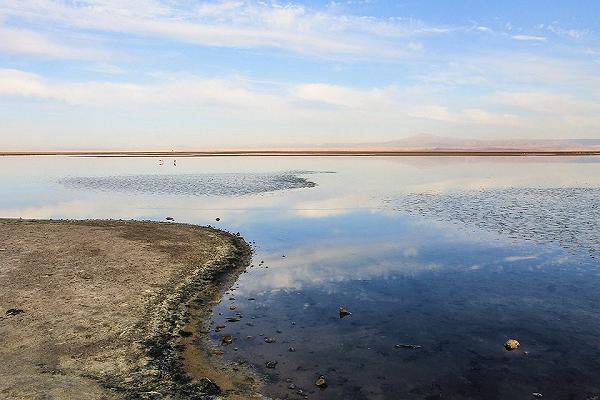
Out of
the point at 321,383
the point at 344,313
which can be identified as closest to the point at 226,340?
the point at 321,383

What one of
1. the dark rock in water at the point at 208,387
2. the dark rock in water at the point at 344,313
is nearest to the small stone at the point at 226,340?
the dark rock in water at the point at 208,387

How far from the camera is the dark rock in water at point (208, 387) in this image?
38.5 ft

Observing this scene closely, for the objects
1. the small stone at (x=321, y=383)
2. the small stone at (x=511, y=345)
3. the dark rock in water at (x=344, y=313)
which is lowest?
the small stone at (x=321, y=383)

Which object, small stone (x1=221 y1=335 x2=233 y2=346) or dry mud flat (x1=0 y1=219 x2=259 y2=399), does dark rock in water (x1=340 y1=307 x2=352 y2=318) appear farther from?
dry mud flat (x1=0 y1=219 x2=259 y2=399)

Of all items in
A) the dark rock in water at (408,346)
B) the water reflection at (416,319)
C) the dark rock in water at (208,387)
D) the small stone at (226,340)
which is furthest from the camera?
the small stone at (226,340)

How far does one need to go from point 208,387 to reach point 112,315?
251 inches

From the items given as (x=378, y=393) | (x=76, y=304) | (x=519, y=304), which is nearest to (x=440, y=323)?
(x=519, y=304)

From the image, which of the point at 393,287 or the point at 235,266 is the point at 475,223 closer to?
the point at 393,287

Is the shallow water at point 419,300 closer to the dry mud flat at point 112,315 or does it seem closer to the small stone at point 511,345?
the small stone at point 511,345

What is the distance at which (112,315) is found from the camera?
16438mm

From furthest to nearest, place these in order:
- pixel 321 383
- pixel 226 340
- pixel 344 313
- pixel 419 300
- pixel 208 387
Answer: pixel 419 300 < pixel 344 313 < pixel 226 340 < pixel 321 383 < pixel 208 387

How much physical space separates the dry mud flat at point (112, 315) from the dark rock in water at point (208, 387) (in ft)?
0.09

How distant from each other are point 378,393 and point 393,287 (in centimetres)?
905

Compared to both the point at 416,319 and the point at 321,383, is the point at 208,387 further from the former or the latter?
the point at 416,319
